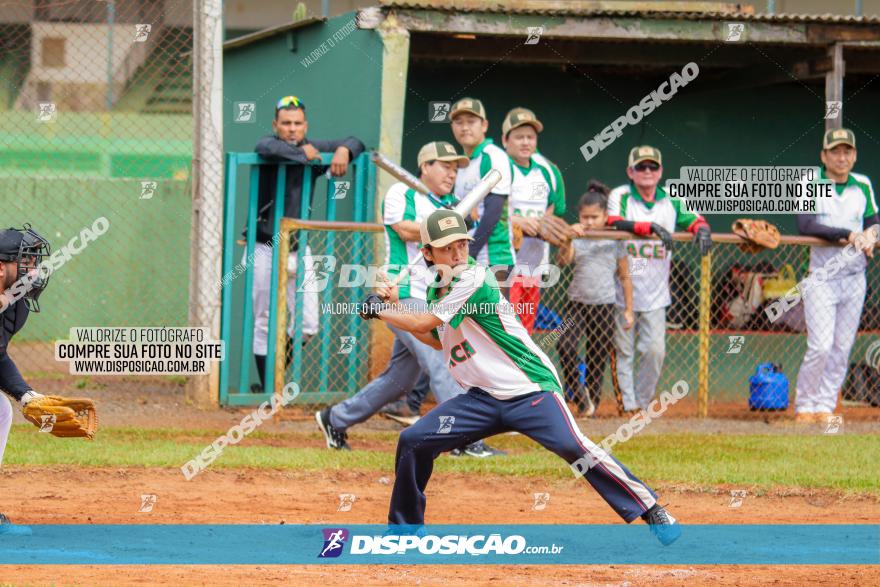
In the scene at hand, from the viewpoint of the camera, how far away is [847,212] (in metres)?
11.4

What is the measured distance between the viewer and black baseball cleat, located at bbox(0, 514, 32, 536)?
22.0 feet

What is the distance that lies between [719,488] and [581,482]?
0.90 meters

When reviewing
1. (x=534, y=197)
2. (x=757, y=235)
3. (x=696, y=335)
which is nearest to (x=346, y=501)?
(x=534, y=197)

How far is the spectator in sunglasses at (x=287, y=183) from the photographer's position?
36.0ft

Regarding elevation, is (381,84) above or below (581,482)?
above

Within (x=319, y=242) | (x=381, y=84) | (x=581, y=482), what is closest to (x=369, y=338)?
(x=319, y=242)

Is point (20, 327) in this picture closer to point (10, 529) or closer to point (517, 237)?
point (10, 529)

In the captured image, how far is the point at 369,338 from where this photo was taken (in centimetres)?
1153

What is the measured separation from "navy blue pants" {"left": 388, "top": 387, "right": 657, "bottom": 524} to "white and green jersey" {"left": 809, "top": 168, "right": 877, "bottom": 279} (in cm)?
569

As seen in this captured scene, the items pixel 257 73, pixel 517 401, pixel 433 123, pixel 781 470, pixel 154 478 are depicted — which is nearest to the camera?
pixel 517 401

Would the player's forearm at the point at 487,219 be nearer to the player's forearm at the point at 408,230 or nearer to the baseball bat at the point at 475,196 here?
the baseball bat at the point at 475,196

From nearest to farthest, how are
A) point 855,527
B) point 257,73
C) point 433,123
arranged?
point 855,527 → point 257,73 → point 433,123

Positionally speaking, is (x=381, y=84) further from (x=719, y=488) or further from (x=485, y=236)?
(x=719, y=488)

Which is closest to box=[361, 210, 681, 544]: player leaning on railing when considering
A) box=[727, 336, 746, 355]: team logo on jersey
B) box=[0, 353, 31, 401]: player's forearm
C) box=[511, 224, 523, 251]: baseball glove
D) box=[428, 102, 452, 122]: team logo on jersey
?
box=[0, 353, 31, 401]: player's forearm
